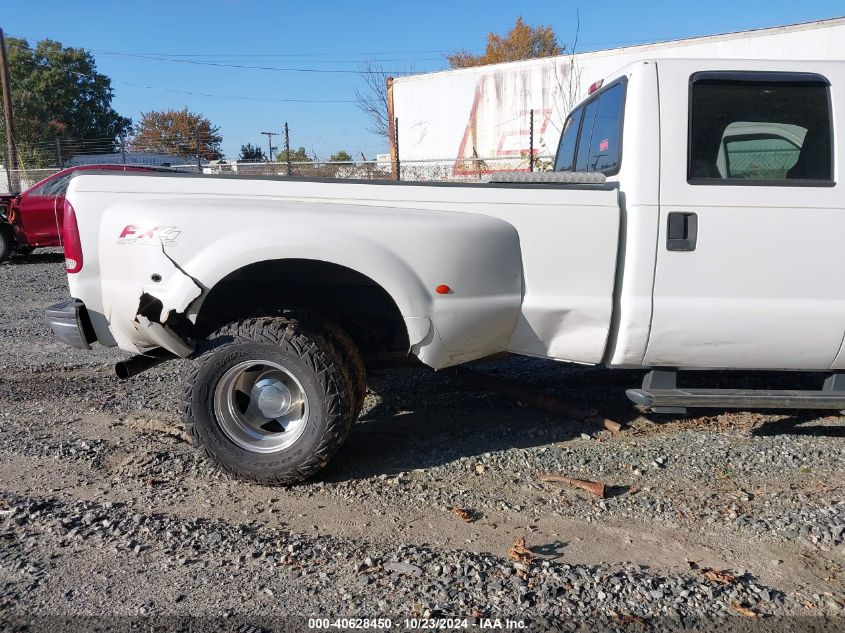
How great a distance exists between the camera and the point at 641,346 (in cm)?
387

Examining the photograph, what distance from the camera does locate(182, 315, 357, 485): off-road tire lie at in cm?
367

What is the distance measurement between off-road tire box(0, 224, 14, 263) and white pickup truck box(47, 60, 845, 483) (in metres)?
10.7

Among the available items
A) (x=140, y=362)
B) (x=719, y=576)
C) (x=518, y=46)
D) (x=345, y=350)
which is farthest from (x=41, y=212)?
(x=518, y=46)

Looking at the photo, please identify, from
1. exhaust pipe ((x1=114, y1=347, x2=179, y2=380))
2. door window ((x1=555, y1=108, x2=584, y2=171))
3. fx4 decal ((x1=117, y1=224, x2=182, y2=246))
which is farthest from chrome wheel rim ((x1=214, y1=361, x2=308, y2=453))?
door window ((x1=555, y1=108, x2=584, y2=171))

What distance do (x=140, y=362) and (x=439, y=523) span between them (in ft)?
6.40

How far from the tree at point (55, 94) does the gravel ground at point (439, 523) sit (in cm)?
4352

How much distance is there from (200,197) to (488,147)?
78.0 ft

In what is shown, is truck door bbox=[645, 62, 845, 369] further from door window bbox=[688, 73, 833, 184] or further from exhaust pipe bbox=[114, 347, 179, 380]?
exhaust pipe bbox=[114, 347, 179, 380]

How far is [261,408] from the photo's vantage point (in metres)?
3.87

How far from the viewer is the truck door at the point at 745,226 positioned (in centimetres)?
374

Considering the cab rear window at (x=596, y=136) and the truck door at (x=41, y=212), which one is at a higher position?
the cab rear window at (x=596, y=136)

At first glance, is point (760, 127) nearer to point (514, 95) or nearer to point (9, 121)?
point (514, 95)

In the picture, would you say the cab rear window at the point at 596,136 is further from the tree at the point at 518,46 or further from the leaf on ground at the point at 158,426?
the tree at the point at 518,46

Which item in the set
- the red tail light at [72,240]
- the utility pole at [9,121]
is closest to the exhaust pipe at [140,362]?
the red tail light at [72,240]
